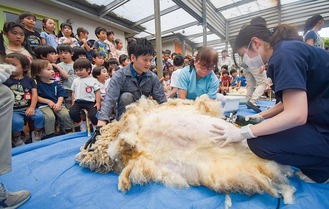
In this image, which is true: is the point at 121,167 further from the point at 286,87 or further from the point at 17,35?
the point at 17,35

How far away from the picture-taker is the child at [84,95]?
234cm

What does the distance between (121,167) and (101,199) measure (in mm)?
226

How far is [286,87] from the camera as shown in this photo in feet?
2.76

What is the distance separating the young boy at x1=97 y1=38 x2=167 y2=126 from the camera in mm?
1753

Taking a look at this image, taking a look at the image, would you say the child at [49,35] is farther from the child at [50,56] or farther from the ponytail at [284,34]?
the ponytail at [284,34]

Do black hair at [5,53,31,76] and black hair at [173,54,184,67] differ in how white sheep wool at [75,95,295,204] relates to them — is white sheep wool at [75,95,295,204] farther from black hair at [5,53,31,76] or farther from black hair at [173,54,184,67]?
black hair at [173,54,184,67]

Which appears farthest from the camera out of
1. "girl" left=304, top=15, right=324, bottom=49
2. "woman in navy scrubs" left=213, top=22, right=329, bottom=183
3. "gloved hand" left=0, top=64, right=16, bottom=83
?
"girl" left=304, top=15, right=324, bottom=49

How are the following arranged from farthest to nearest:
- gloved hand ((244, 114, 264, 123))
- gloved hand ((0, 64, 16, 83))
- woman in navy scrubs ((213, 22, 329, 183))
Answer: gloved hand ((244, 114, 264, 123)), gloved hand ((0, 64, 16, 83)), woman in navy scrubs ((213, 22, 329, 183))

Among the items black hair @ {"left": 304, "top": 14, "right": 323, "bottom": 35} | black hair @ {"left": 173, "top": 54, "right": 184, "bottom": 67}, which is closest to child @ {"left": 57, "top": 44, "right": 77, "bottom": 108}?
black hair @ {"left": 173, "top": 54, "right": 184, "bottom": 67}

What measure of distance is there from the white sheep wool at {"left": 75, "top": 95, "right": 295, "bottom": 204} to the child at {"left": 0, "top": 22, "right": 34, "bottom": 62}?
206 cm

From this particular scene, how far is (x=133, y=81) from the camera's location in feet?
6.25

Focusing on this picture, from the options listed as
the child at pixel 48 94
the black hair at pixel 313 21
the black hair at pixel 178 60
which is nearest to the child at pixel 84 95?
the child at pixel 48 94

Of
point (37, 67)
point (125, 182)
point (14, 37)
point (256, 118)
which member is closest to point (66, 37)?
point (14, 37)

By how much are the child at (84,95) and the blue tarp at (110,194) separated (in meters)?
1.11
